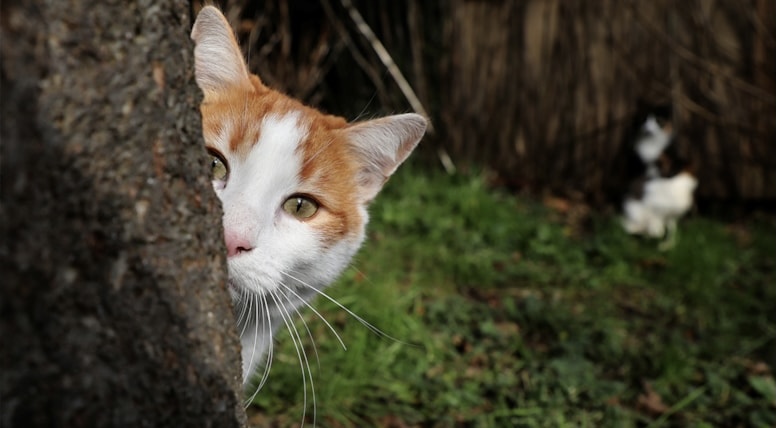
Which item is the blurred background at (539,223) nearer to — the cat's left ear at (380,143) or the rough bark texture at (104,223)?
the cat's left ear at (380,143)

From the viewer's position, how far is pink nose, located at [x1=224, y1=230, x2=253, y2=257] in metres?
1.58

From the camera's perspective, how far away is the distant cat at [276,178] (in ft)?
5.54

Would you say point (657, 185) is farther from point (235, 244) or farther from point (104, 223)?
point (104, 223)

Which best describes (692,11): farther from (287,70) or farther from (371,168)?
(371,168)

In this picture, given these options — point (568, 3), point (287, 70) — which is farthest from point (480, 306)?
point (568, 3)

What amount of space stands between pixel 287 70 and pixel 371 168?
9.71ft

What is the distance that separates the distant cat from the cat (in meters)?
3.65

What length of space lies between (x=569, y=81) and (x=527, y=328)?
9.74 ft

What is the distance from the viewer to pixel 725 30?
5738 mm

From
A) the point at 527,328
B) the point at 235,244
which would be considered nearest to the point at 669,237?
the point at 527,328

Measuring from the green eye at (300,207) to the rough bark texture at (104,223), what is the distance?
722 mm

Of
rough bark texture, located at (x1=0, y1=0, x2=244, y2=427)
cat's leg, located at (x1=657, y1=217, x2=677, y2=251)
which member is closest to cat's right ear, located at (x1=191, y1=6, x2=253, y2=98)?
rough bark texture, located at (x1=0, y1=0, x2=244, y2=427)

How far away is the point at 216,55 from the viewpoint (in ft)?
6.40

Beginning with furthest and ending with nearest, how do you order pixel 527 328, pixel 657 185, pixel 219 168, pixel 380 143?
pixel 657 185, pixel 527 328, pixel 380 143, pixel 219 168
